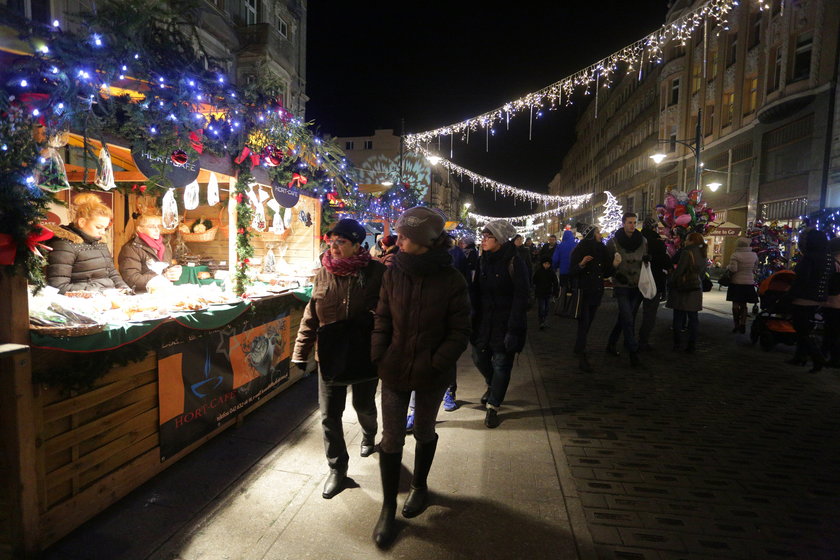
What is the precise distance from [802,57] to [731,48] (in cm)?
682

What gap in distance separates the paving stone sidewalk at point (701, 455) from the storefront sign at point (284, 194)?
4.53 m

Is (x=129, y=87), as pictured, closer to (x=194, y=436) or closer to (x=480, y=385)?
(x=194, y=436)

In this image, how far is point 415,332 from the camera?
2727mm

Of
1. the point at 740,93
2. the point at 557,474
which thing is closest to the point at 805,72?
the point at 740,93

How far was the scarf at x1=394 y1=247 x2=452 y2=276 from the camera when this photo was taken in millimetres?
2717

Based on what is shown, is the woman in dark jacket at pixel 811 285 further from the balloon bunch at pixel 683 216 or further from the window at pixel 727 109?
the window at pixel 727 109

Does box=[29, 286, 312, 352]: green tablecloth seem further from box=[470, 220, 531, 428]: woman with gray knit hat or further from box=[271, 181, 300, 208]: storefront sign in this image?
box=[271, 181, 300, 208]: storefront sign

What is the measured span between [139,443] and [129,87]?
8.80ft

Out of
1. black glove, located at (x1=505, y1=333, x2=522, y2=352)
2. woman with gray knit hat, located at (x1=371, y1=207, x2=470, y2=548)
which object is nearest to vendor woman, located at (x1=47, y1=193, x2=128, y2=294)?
woman with gray knit hat, located at (x1=371, y1=207, x2=470, y2=548)

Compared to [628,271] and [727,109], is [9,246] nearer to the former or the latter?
[628,271]

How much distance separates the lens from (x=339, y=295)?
124 inches

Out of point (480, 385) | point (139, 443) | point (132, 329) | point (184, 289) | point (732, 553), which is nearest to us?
point (732, 553)

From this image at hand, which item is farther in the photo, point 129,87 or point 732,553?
point 129,87

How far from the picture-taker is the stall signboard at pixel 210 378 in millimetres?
3359
